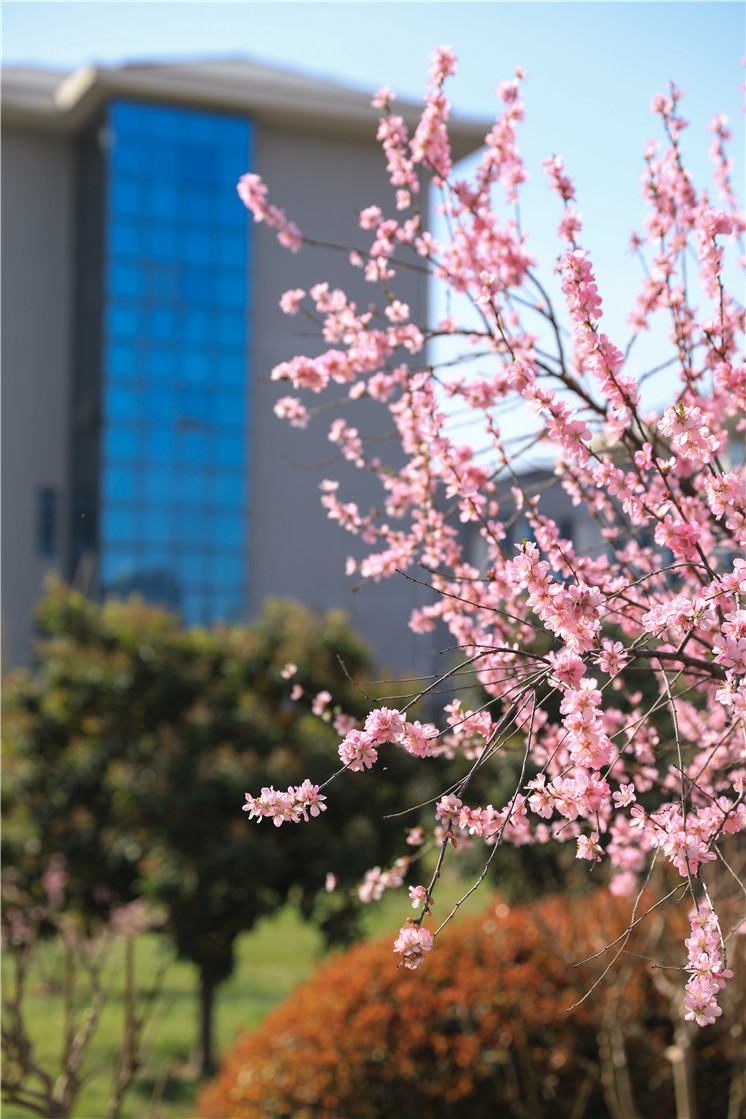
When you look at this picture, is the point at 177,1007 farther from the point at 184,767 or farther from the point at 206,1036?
the point at 184,767

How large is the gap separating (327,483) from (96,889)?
15.0 feet

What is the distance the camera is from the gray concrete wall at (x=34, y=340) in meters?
22.5

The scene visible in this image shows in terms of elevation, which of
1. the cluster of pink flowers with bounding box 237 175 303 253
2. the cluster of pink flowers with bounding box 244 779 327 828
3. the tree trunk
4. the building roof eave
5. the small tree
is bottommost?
the tree trunk

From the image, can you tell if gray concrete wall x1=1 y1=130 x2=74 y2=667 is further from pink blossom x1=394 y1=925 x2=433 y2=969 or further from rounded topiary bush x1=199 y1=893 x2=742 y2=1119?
pink blossom x1=394 y1=925 x2=433 y2=969

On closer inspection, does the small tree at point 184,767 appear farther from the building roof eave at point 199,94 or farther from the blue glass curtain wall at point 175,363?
the building roof eave at point 199,94

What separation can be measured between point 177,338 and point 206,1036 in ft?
55.1

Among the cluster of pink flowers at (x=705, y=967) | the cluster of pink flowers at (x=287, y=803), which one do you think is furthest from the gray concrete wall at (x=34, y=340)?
the cluster of pink flowers at (x=705, y=967)

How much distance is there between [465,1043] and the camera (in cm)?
404

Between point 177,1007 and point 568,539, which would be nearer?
point 568,539

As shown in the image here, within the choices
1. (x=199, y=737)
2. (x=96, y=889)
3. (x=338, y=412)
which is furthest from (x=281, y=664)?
(x=338, y=412)

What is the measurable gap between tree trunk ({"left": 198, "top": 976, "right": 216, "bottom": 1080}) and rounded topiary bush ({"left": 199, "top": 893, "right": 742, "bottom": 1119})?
248 cm

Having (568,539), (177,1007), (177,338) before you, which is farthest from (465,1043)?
(177,338)

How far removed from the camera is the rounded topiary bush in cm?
394

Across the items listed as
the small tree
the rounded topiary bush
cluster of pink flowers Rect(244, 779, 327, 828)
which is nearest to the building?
the small tree
